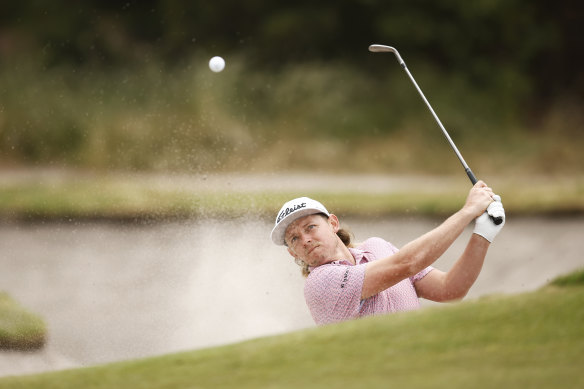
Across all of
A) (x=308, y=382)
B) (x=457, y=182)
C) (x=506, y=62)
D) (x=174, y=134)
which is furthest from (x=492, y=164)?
(x=308, y=382)

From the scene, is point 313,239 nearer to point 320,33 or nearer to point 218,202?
point 218,202

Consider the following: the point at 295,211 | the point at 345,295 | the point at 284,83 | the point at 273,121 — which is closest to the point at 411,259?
the point at 345,295

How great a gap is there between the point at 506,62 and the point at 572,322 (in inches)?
387

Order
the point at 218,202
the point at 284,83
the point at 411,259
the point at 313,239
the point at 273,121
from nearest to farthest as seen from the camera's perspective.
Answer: the point at 411,259, the point at 313,239, the point at 218,202, the point at 273,121, the point at 284,83

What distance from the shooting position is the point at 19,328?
15.0ft

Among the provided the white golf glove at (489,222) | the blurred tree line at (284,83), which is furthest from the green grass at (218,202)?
the white golf glove at (489,222)

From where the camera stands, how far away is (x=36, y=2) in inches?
515

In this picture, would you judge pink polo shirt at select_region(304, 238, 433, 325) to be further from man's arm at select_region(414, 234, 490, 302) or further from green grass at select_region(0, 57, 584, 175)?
green grass at select_region(0, 57, 584, 175)

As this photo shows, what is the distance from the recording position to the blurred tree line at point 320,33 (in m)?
11.6

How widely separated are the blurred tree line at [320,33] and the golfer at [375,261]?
8912 millimetres

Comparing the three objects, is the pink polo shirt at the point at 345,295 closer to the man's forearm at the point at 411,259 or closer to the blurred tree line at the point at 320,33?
the man's forearm at the point at 411,259

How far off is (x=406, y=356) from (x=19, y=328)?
2955 mm

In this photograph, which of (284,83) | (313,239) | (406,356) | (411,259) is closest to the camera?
(406,356)

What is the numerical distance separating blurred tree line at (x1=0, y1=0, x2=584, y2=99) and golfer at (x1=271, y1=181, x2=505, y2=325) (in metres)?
8.91
